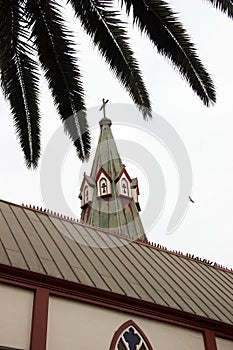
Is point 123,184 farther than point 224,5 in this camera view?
Yes

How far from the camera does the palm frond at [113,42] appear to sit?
20.4ft

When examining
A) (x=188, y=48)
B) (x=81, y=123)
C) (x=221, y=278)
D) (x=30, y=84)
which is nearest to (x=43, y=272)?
(x=81, y=123)

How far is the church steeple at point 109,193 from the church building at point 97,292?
868 inches

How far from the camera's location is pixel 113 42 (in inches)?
261

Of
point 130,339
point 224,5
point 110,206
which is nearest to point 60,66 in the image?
point 224,5

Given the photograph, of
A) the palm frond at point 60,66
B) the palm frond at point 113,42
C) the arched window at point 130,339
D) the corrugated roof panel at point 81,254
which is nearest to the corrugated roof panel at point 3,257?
the corrugated roof panel at point 81,254

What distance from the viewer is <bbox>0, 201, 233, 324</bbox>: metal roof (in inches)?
408

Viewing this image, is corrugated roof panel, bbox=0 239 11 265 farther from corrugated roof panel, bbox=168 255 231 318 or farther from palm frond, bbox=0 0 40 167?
corrugated roof panel, bbox=168 255 231 318

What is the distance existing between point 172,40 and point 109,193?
33533mm

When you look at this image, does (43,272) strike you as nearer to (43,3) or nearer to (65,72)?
(65,72)

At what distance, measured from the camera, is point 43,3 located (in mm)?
5914

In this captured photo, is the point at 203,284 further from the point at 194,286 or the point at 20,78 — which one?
the point at 20,78

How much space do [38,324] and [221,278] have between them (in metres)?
8.64

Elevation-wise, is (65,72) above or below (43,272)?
above
